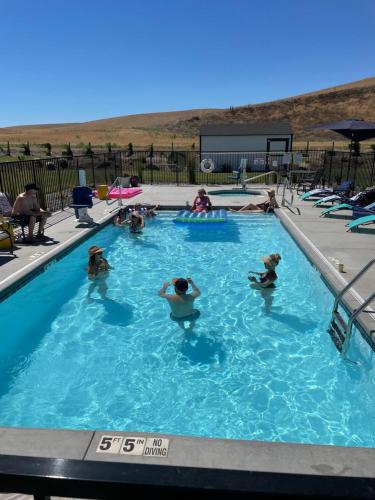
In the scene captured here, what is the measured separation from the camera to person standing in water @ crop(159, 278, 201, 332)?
564 centimetres

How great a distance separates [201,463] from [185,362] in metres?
2.84

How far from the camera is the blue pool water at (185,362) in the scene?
4.27 m

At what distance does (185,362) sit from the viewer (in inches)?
208

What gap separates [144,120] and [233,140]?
11766 centimetres

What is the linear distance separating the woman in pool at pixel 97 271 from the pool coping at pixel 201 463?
1.03 metres

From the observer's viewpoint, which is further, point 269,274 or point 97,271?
point 97,271

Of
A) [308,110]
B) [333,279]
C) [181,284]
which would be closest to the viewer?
[181,284]

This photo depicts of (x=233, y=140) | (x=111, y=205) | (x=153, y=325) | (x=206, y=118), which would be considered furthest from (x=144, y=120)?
(x=153, y=325)

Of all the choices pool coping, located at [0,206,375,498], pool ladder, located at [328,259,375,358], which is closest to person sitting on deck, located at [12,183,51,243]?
pool coping, located at [0,206,375,498]

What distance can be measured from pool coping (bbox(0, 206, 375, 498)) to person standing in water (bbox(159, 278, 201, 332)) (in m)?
2.19

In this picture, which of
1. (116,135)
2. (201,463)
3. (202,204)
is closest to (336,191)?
(202,204)

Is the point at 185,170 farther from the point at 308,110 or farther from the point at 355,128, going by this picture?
the point at 308,110

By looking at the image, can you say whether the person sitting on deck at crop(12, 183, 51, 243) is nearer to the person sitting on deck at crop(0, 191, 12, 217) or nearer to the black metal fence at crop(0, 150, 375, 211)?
the person sitting on deck at crop(0, 191, 12, 217)

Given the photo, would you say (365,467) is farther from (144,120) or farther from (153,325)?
(144,120)
